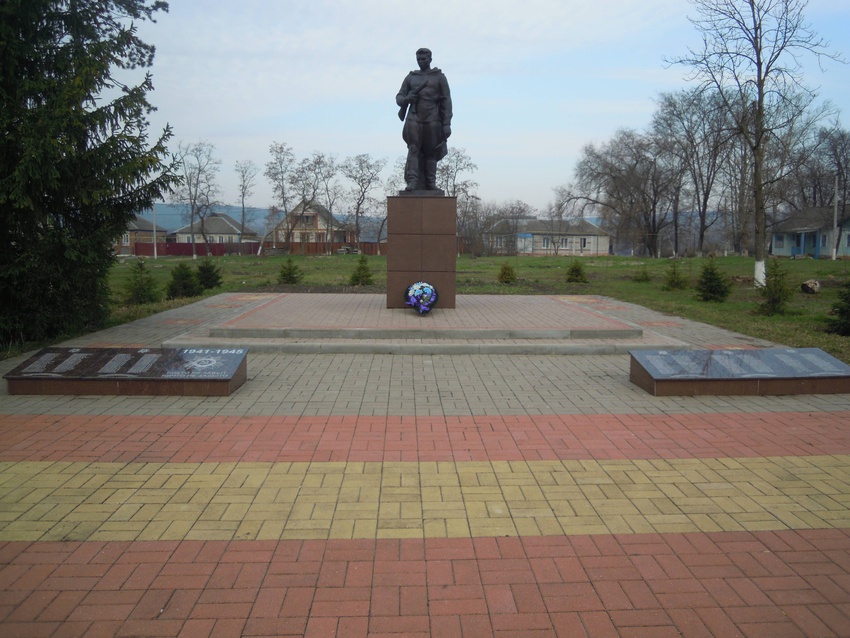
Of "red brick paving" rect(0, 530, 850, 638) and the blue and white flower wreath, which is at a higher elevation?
the blue and white flower wreath

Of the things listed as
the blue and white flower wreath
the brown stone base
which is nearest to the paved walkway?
the blue and white flower wreath

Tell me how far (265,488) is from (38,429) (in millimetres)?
2654

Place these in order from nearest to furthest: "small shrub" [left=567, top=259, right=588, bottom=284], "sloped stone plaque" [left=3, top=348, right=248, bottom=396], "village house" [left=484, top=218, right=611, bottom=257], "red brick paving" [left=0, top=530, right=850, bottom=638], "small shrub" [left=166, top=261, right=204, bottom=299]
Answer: "red brick paving" [left=0, top=530, right=850, bottom=638], "sloped stone plaque" [left=3, top=348, right=248, bottom=396], "small shrub" [left=166, top=261, right=204, bottom=299], "small shrub" [left=567, top=259, right=588, bottom=284], "village house" [left=484, top=218, right=611, bottom=257]

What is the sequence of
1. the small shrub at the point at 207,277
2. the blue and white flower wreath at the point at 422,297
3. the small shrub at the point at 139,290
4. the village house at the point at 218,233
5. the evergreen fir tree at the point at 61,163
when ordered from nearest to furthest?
the evergreen fir tree at the point at 61,163 < the blue and white flower wreath at the point at 422,297 < the small shrub at the point at 139,290 < the small shrub at the point at 207,277 < the village house at the point at 218,233

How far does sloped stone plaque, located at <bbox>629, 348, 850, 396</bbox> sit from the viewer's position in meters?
6.85

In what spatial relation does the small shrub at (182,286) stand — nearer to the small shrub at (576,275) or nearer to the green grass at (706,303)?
the green grass at (706,303)

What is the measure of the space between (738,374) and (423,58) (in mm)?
8058

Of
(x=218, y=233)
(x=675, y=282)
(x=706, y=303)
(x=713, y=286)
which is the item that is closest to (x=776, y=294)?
(x=706, y=303)

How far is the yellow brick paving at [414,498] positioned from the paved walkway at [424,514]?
2cm

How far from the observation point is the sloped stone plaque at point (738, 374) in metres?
6.85

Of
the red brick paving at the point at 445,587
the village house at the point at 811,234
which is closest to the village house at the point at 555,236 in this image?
the village house at the point at 811,234

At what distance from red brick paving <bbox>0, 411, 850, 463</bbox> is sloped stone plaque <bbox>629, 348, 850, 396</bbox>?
0.67 meters

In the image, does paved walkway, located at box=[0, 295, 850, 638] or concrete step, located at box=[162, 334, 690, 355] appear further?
concrete step, located at box=[162, 334, 690, 355]

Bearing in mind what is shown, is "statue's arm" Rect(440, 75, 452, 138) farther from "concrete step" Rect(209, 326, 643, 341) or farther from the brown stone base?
"concrete step" Rect(209, 326, 643, 341)
